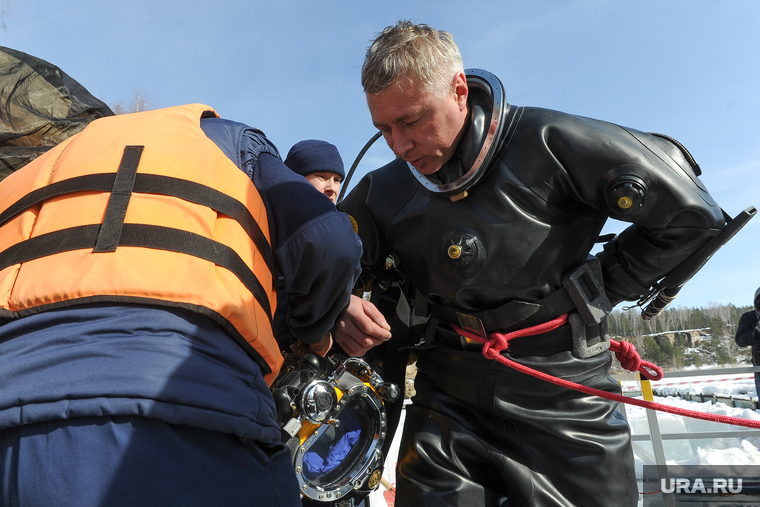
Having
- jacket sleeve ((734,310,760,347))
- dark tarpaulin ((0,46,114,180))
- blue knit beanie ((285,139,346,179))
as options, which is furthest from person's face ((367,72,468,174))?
jacket sleeve ((734,310,760,347))

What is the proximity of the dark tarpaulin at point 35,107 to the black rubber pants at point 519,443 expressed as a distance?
364 cm

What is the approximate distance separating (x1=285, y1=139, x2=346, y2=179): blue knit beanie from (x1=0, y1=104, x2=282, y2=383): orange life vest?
193 centimetres

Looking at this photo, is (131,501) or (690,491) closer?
(131,501)

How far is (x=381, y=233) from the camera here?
2334 millimetres

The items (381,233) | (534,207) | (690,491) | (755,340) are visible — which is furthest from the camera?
(755,340)

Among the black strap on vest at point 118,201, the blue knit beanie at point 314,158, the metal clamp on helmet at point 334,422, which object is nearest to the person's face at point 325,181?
the blue knit beanie at point 314,158

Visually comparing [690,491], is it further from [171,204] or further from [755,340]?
[171,204]

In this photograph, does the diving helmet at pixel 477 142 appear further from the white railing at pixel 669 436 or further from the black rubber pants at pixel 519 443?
the white railing at pixel 669 436

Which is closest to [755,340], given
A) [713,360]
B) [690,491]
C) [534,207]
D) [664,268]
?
[690,491]

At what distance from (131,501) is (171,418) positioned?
137 millimetres

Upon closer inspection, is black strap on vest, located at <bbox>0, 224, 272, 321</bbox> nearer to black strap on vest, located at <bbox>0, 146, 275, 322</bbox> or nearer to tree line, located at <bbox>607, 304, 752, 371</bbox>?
black strap on vest, located at <bbox>0, 146, 275, 322</bbox>

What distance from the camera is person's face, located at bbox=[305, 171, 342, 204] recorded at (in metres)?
3.22

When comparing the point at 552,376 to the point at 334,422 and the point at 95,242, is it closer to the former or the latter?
the point at 334,422

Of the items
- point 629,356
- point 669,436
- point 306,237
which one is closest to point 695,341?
point 669,436
